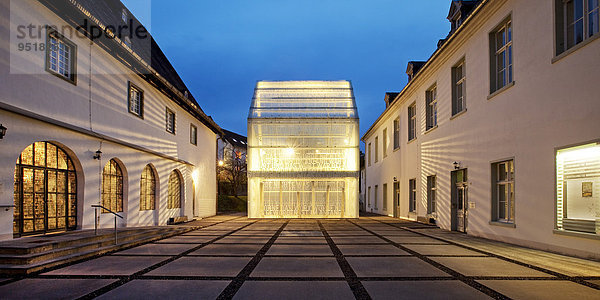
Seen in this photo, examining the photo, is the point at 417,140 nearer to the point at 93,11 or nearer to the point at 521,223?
the point at 521,223

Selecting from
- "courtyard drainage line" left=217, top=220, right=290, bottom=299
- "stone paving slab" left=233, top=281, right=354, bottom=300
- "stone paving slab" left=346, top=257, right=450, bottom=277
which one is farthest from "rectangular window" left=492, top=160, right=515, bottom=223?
"stone paving slab" left=233, top=281, right=354, bottom=300

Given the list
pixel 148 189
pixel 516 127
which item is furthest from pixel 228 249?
pixel 516 127

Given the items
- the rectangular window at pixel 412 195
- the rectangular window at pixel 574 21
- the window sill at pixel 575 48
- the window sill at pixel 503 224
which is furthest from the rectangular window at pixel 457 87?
the rectangular window at pixel 412 195

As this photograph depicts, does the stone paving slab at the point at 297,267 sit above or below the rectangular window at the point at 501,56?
below

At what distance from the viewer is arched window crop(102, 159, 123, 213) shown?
12.0 metres

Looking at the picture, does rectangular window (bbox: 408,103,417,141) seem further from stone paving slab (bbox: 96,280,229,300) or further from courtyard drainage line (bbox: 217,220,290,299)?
stone paving slab (bbox: 96,280,229,300)

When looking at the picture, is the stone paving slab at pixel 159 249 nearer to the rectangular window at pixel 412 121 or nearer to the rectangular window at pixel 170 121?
the rectangular window at pixel 170 121

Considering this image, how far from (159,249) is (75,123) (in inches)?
155

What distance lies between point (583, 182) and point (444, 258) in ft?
10.4

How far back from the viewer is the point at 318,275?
6391 millimetres

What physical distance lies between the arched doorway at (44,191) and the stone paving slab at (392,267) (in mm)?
6918

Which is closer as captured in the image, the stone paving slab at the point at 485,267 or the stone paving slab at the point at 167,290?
the stone paving slab at the point at 167,290

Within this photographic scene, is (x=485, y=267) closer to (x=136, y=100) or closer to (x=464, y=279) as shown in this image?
(x=464, y=279)

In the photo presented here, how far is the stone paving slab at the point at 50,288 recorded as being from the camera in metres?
5.06
